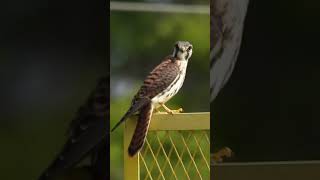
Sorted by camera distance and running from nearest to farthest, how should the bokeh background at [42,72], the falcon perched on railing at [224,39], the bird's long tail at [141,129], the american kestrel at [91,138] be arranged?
the bokeh background at [42,72] < the american kestrel at [91,138] < the bird's long tail at [141,129] < the falcon perched on railing at [224,39]

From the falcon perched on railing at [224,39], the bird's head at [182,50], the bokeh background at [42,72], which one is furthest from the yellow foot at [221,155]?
the bokeh background at [42,72]

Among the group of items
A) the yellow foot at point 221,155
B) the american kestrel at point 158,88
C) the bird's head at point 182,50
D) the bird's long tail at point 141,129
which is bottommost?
the yellow foot at point 221,155

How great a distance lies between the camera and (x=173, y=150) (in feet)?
10.5

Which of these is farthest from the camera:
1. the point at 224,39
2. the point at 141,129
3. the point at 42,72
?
the point at 224,39

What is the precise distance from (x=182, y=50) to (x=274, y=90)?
2.39ft

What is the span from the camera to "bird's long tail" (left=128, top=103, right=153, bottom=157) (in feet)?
10.1

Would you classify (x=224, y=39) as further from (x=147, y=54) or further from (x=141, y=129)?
(x=141, y=129)

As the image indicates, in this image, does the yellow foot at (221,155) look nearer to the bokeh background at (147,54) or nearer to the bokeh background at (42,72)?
the bokeh background at (147,54)

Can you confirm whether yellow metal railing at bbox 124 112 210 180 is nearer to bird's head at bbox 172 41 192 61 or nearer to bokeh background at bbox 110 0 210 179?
bokeh background at bbox 110 0 210 179

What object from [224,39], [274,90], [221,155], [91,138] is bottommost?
[221,155]

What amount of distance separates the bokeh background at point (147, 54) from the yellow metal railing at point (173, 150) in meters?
0.06

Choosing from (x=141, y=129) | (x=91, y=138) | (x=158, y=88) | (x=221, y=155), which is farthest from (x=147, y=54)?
(x=221, y=155)

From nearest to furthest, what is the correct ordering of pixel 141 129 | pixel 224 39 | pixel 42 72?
1. pixel 42 72
2. pixel 141 129
3. pixel 224 39

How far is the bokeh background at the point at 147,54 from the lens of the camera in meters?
3.03
